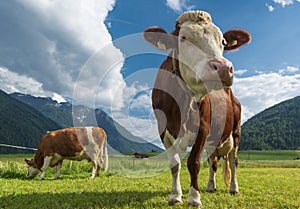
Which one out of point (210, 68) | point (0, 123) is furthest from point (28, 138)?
point (210, 68)

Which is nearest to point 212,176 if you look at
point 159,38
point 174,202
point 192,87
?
point 174,202

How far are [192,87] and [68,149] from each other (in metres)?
9.85

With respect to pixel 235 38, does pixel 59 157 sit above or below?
below

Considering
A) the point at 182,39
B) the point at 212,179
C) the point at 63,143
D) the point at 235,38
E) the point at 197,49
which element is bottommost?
the point at 212,179

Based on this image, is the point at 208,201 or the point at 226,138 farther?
→ the point at 226,138

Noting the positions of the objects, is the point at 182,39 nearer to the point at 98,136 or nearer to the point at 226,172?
the point at 226,172

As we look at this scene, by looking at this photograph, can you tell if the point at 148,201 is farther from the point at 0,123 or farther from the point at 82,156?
the point at 0,123

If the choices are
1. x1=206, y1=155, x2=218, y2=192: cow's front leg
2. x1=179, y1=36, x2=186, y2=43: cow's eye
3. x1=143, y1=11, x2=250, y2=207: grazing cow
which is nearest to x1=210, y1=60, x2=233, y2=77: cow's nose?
x1=143, y1=11, x2=250, y2=207: grazing cow

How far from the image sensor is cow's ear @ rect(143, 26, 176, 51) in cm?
451

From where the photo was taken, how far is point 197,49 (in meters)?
3.69

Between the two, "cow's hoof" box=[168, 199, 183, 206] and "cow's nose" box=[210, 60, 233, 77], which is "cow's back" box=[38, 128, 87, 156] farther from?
"cow's nose" box=[210, 60, 233, 77]

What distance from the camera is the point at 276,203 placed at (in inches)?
179

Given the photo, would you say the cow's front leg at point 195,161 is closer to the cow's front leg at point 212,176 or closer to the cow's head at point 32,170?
the cow's front leg at point 212,176

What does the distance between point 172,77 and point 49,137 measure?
9.79m
